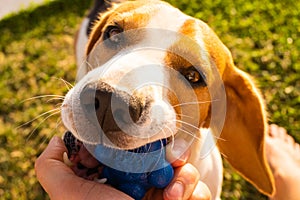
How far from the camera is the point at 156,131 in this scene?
2576 millimetres

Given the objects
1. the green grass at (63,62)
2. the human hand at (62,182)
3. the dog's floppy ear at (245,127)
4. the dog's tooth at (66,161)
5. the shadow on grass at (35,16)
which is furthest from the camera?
the shadow on grass at (35,16)

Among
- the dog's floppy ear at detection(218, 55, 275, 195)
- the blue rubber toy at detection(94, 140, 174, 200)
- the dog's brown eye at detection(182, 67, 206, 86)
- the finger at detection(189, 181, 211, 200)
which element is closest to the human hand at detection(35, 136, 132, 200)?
the blue rubber toy at detection(94, 140, 174, 200)

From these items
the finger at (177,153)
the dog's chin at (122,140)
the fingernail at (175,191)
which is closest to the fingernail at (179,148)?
the finger at (177,153)

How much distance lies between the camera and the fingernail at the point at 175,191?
2.66 m

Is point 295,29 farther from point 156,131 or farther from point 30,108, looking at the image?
point 156,131

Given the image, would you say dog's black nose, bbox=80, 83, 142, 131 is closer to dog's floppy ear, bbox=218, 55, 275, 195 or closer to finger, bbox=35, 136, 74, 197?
finger, bbox=35, 136, 74, 197

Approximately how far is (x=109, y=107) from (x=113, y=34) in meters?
0.82

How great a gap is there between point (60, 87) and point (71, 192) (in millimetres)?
2487

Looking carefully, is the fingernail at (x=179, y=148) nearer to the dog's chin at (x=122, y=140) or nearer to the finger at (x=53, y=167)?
the dog's chin at (x=122, y=140)

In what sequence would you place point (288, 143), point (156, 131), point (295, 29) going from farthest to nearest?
point (295, 29) < point (288, 143) < point (156, 131)

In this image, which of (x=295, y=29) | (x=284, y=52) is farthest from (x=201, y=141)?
(x=295, y=29)

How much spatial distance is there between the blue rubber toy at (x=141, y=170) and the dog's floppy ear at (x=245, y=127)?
0.66 metres

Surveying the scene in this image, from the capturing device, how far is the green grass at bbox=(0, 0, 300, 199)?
4.46 m

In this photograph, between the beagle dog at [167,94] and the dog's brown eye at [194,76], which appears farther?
the dog's brown eye at [194,76]
